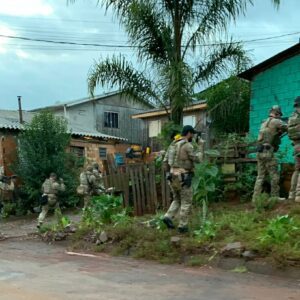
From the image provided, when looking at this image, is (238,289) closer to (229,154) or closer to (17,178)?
(229,154)

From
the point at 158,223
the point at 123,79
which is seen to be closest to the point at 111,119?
the point at 123,79

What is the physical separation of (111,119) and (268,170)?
2574 centimetres

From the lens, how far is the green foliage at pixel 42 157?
1820 centimetres

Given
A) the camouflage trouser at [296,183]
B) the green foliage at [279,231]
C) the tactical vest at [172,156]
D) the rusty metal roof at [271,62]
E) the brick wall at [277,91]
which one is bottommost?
the green foliage at [279,231]

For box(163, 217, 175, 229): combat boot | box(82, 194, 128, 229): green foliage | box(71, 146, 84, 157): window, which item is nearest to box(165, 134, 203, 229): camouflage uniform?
box(163, 217, 175, 229): combat boot

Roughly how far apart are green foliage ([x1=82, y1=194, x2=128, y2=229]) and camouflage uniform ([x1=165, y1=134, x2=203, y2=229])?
5.83ft

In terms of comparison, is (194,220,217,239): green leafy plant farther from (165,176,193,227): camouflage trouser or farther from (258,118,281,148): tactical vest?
(258,118,281,148): tactical vest

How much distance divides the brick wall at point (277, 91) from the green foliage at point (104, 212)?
13.0 ft

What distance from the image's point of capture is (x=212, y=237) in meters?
7.87

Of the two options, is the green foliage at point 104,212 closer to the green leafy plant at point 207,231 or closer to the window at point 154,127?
the green leafy plant at point 207,231

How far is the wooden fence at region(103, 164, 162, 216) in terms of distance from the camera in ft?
37.2

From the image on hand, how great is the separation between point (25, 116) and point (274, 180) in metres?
17.8

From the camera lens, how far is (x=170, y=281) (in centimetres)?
648

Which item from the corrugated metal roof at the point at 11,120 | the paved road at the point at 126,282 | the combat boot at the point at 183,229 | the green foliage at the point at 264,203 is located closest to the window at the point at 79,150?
the corrugated metal roof at the point at 11,120
